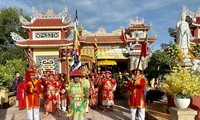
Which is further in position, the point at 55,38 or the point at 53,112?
the point at 55,38

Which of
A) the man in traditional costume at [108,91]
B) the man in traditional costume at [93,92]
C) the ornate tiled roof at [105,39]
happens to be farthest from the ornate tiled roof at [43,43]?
the man in traditional costume at [108,91]

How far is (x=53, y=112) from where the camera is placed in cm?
1007

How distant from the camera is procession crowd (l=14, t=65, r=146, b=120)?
21.0ft

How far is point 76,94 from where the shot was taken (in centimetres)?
636

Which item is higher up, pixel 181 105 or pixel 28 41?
pixel 28 41

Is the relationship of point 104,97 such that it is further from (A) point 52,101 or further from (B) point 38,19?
(B) point 38,19

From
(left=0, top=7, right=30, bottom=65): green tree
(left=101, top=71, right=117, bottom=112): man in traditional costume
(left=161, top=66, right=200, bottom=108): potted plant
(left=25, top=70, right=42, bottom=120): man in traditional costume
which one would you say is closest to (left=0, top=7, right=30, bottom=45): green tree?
(left=0, top=7, right=30, bottom=65): green tree

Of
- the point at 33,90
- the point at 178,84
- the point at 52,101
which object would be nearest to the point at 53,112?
the point at 52,101

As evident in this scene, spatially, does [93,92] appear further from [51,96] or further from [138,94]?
[138,94]

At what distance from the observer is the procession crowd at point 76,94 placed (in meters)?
6.41

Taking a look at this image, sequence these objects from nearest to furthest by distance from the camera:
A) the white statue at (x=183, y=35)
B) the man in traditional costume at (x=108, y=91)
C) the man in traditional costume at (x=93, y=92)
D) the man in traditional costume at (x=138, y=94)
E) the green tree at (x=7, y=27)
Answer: the man in traditional costume at (x=138, y=94), the man in traditional costume at (x=108, y=91), the white statue at (x=183, y=35), the man in traditional costume at (x=93, y=92), the green tree at (x=7, y=27)

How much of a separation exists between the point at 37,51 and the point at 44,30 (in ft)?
6.38

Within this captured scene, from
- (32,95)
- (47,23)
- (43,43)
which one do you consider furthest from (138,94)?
(47,23)

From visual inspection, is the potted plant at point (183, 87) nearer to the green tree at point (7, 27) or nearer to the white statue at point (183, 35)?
the white statue at point (183, 35)
